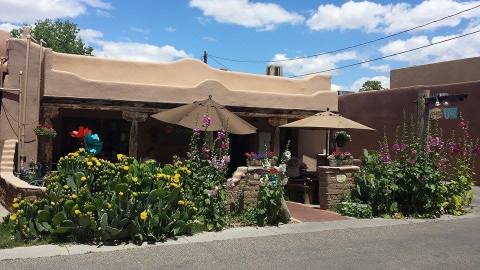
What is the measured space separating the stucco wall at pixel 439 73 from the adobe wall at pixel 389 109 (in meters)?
3.14

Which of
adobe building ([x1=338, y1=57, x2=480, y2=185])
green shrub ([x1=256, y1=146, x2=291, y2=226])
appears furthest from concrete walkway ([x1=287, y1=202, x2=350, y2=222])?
adobe building ([x1=338, y1=57, x2=480, y2=185])

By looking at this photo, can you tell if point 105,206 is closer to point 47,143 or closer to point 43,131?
point 43,131

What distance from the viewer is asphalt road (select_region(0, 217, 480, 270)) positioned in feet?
21.2

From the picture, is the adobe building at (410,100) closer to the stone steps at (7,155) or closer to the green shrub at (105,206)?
the green shrub at (105,206)

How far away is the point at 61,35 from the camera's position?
4025 centimetres

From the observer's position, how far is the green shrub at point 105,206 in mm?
7379

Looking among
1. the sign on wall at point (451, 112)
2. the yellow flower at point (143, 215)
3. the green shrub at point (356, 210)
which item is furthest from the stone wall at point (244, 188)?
the sign on wall at point (451, 112)

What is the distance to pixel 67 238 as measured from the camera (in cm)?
741

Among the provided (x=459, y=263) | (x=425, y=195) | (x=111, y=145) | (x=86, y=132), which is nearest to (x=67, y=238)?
(x=86, y=132)

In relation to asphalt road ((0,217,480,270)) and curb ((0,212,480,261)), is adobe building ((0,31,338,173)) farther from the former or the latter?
asphalt road ((0,217,480,270))

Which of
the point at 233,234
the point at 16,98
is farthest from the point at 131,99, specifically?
the point at 233,234

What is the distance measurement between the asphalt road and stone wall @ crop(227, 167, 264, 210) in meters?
1.67

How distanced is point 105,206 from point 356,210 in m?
5.37

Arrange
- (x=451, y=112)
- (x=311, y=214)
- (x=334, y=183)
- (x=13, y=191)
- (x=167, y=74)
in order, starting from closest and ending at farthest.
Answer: (x=13, y=191), (x=311, y=214), (x=334, y=183), (x=167, y=74), (x=451, y=112)
